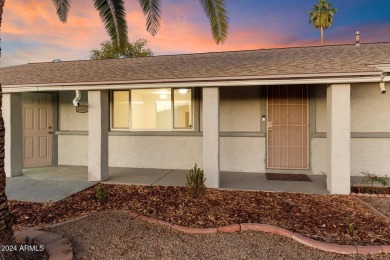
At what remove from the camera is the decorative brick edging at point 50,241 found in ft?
10.3

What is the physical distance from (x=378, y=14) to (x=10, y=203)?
1784 centimetres

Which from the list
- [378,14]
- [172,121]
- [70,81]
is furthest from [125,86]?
[378,14]

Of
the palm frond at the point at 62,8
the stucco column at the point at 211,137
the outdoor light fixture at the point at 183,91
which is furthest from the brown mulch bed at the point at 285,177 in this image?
the palm frond at the point at 62,8

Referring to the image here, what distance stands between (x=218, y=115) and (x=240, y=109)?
6.94ft

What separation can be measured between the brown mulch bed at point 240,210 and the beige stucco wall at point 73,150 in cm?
362

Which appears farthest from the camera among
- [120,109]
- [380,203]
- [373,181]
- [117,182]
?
[120,109]

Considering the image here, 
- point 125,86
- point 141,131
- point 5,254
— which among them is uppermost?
point 125,86

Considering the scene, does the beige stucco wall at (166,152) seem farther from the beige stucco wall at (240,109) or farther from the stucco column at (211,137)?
the stucco column at (211,137)

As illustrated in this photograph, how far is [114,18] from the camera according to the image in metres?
6.04

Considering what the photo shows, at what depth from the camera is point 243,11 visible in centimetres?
1196

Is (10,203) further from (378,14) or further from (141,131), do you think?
(378,14)

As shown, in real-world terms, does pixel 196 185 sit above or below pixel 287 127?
below

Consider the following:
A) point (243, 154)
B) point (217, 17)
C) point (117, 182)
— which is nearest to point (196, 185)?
point (117, 182)

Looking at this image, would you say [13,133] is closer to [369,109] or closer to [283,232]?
[283,232]
